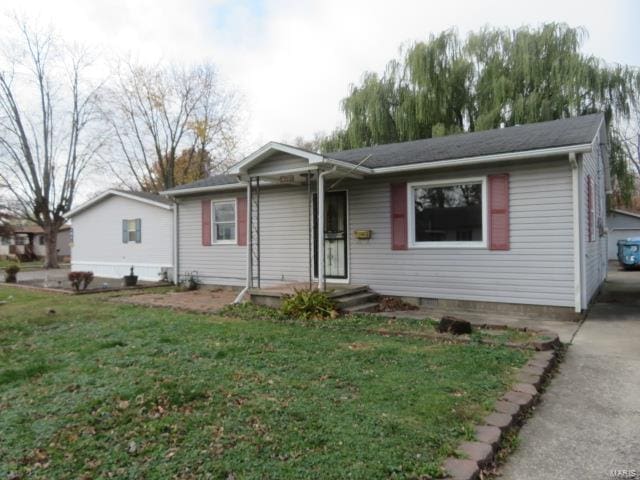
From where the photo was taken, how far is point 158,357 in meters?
4.60

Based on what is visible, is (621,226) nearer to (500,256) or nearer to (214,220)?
(500,256)

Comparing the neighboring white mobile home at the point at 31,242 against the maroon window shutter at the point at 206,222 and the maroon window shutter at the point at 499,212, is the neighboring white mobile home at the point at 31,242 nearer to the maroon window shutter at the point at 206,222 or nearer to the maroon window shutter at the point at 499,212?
the maroon window shutter at the point at 206,222

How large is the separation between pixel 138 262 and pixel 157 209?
6.50 feet

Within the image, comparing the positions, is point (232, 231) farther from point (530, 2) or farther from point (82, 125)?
point (82, 125)

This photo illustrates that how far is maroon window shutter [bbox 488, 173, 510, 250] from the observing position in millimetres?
7052

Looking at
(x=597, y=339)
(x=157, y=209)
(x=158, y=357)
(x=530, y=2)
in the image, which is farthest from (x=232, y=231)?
(x=530, y=2)

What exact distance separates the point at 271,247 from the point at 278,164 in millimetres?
2351

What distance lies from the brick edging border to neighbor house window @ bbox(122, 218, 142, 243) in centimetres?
1236

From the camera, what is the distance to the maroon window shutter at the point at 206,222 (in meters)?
11.1

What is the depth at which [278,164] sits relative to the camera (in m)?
8.18

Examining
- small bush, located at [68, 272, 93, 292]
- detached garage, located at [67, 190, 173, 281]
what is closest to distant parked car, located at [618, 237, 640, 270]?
detached garage, located at [67, 190, 173, 281]

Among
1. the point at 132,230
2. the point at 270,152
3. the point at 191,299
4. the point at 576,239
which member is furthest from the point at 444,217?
the point at 132,230

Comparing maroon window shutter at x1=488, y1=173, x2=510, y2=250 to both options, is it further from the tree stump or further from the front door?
the front door

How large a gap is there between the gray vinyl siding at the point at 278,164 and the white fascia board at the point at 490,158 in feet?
4.53
